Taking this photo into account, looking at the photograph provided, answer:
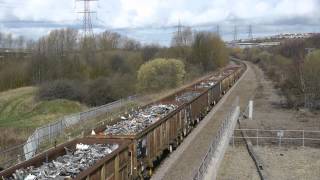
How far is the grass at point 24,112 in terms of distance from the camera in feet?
122

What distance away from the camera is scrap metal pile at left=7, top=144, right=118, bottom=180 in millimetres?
12523

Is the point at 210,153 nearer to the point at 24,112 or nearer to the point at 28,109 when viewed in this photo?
the point at 24,112

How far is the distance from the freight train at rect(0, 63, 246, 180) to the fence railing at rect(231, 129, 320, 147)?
4495 millimetres

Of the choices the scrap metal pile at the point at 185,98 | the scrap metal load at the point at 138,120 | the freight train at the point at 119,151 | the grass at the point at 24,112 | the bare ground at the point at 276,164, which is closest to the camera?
the freight train at the point at 119,151

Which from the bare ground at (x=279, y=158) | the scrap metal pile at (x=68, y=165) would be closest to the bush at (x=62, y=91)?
the bare ground at (x=279, y=158)

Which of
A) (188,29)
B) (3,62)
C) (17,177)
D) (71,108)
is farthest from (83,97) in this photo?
(188,29)

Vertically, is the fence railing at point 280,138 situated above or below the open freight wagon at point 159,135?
below

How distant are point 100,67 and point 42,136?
46498mm

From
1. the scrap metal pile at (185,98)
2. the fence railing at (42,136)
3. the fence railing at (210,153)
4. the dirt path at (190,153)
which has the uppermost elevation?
the scrap metal pile at (185,98)

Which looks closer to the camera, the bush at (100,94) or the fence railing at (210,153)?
the fence railing at (210,153)

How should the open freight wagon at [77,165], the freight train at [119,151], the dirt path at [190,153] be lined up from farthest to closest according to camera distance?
the dirt path at [190,153]
the freight train at [119,151]
the open freight wagon at [77,165]

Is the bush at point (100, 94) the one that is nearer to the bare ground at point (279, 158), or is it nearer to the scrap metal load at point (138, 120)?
the bare ground at point (279, 158)

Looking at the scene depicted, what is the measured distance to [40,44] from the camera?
90562 mm

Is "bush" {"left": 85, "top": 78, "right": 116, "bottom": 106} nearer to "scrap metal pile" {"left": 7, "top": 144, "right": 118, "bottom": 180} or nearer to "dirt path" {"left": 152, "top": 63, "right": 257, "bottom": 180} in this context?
"dirt path" {"left": 152, "top": 63, "right": 257, "bottom": 180}
